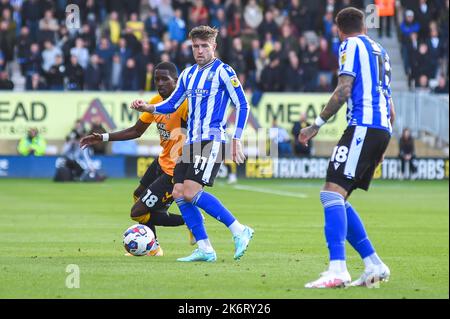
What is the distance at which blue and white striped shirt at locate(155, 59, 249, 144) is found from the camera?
11656 mm

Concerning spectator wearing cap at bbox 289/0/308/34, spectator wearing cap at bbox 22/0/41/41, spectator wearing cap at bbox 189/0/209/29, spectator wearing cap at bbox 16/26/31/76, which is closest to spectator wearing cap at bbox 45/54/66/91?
spectator wearing cap at bbox 16/26/31/76

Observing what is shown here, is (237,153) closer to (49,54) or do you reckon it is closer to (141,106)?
(141,106)

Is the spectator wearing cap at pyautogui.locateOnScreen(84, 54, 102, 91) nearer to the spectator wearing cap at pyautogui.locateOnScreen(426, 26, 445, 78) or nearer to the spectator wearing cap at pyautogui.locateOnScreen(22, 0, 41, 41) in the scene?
the spectator wearing cap at pyautogui.locateOnScreen(22, 0, 41, 41)

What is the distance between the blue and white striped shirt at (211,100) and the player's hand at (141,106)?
126 millimetres

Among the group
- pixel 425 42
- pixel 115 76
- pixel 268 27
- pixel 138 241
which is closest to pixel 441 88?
pixel 425 42

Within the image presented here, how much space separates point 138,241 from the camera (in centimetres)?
1242

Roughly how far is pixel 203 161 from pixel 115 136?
4.59 ft

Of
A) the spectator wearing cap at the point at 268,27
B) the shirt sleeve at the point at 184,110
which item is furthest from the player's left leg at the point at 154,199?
the spectator wearing cap at the point at 268,27

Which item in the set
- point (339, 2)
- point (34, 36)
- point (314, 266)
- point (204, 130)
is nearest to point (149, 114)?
point (204, 130)

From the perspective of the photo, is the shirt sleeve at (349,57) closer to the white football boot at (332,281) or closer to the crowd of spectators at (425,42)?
the white football boot at (332,281)

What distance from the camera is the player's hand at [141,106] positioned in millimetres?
11281

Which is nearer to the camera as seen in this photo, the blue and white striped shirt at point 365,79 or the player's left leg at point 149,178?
the blue and white striped shirt at point 365,79

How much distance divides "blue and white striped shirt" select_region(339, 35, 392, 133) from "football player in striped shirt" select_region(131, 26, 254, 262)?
213cm
